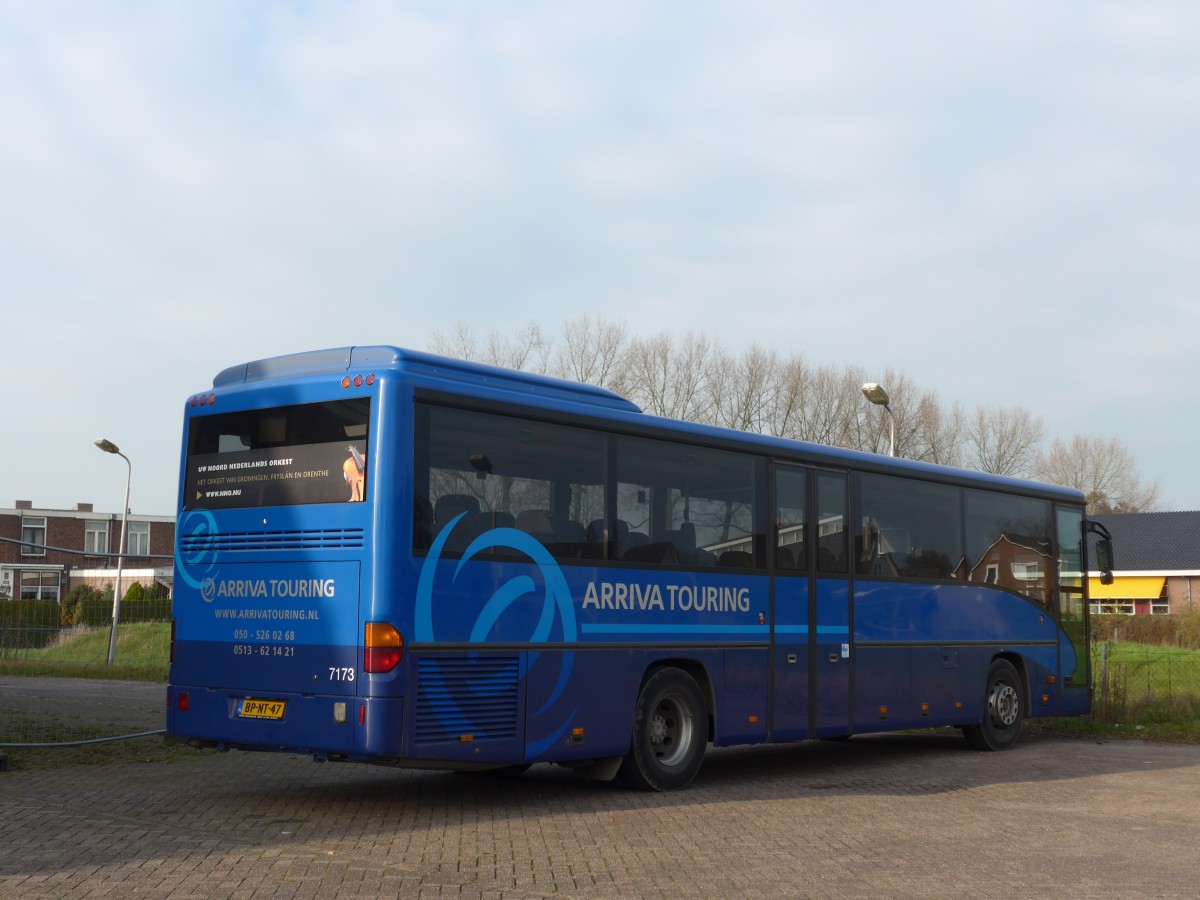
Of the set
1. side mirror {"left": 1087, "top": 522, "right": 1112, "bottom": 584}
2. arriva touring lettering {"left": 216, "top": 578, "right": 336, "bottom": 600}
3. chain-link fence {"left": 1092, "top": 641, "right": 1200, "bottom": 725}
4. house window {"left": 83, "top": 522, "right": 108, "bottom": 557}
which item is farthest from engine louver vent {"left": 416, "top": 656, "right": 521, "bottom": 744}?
house window {"left": 83, "top": 522, "right": 108, "bottom": 557}

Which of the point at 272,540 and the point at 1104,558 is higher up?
the point at 1104,558

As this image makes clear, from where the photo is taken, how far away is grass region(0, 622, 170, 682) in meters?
24.2

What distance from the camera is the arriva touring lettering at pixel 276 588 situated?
9734mm

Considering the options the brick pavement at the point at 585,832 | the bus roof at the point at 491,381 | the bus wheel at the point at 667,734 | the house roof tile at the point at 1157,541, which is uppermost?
the house roof tile at the point at 1157,541

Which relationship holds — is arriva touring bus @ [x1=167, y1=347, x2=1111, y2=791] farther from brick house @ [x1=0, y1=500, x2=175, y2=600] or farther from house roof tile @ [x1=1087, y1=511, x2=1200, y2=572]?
house roof tile @ [x1=1087, y1=511, x2=1200, y2=572]

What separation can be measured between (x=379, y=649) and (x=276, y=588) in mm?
1166

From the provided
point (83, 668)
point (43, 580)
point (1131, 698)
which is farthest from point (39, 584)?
point (1131, 698)

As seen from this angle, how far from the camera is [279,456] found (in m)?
10.2

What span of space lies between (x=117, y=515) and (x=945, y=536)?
67.5 metres

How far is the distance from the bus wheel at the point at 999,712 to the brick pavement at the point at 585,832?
1936 millimetres

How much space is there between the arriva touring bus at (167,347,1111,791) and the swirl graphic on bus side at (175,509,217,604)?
25 millimetres

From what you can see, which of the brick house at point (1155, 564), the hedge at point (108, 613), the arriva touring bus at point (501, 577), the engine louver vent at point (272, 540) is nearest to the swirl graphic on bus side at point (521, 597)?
the arriva touring bus at point (501, 577)

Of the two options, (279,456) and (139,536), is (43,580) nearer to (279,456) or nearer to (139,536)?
(139,536)

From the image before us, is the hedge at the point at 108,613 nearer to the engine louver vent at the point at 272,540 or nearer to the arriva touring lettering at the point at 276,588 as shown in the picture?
the engine louver vent at the point at 272,540
